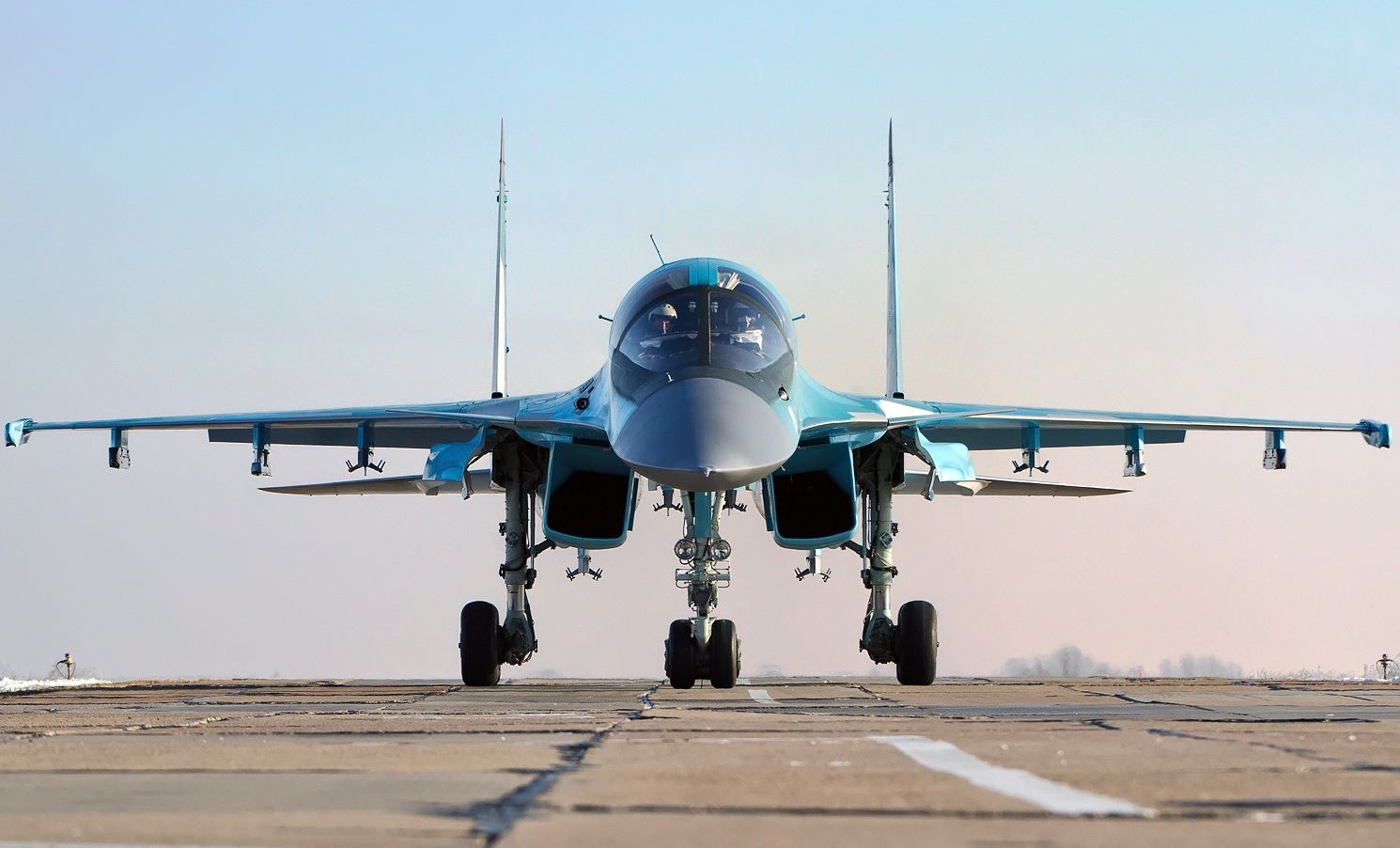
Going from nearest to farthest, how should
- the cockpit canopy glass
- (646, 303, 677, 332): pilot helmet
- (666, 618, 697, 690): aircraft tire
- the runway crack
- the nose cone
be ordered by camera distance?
the runway crack → the nose cone → the cockpit canopy glass → (646, 303, 677, 332): pilot helmet → (666, 618, 697, 690): aircraft tire

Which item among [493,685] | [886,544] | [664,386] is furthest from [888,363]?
[664,386]

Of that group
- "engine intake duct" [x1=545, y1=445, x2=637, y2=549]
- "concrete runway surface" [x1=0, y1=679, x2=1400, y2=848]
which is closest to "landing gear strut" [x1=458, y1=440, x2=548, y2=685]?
"engine intake duct" [x1=545, y1=445, x2=637, y2=549]

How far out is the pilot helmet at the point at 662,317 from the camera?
1458cm

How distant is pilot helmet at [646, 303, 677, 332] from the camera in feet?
47.8

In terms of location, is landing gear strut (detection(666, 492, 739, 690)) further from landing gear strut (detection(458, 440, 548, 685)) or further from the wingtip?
the wingtip

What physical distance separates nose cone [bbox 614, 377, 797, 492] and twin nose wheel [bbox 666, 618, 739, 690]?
229 centimetres

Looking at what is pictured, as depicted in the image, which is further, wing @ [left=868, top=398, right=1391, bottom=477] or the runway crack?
wing @ [left=868, top=398, right=1391, bottom=477]

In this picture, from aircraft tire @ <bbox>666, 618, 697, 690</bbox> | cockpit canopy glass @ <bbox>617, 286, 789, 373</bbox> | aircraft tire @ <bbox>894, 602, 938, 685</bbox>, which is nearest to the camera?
cockpit canopy glass @ <bbox>617, 286, 789, 373</bbox>

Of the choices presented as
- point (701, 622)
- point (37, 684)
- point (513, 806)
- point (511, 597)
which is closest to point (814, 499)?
point (701, 622)

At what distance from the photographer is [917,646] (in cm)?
1719

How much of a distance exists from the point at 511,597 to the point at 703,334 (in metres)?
4.73

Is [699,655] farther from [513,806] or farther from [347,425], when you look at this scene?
[513,806]

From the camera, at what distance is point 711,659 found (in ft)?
51.3

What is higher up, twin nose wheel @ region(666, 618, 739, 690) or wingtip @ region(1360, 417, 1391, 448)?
wingtip @ region(1360, 417, 1391, 448)
